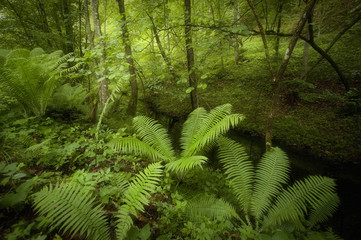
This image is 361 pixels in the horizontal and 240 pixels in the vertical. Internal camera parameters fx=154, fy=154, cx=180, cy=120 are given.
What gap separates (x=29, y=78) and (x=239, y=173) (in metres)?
3.63

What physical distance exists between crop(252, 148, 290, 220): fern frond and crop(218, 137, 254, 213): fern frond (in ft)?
0.29

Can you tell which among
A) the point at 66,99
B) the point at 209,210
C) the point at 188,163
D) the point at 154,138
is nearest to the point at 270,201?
the point at 209,210

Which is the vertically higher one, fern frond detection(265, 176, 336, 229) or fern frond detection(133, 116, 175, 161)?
fern frond detection(133, 116, 175, 161)

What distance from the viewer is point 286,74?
5.44 meters

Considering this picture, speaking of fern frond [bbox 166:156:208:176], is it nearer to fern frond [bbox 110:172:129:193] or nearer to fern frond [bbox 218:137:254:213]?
fern frond [bbox 110:172:129:193]

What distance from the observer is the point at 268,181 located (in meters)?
2.04

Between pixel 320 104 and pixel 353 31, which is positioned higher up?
pixel 353 31

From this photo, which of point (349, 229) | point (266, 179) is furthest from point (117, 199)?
point (349, 229)

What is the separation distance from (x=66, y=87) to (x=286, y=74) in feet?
21.7

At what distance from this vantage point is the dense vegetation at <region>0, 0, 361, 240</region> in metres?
1.26

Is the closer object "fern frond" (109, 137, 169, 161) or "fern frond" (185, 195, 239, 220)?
"fern frond" (185, 195, 239, 220)

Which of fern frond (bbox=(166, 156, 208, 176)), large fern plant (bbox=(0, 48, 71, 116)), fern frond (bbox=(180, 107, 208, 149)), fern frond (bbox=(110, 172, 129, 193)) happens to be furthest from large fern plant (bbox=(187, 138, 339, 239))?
large fern plant (bbox=(0, 48, 71, 116))

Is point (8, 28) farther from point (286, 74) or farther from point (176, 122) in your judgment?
point (286, 74)

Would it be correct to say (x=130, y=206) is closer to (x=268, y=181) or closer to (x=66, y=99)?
(x=268, y=181)
